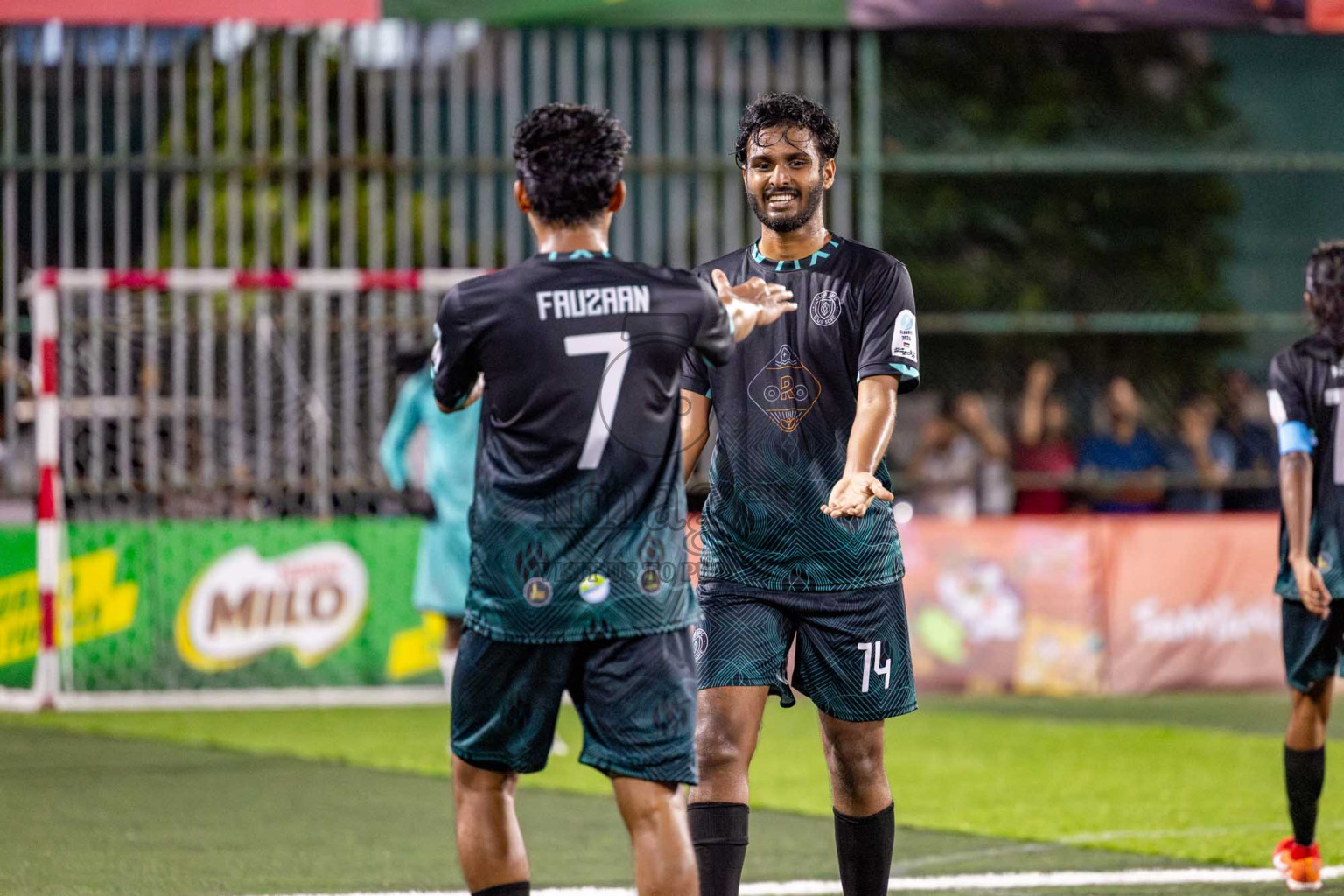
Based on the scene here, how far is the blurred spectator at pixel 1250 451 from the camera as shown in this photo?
→ 48.4 ft

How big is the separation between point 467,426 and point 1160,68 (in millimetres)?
10838

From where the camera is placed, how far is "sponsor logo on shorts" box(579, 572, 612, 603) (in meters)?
4.44

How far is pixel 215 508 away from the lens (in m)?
13.4

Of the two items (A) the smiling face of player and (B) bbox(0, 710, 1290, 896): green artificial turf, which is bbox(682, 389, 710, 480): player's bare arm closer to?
(A) the smiling face of player

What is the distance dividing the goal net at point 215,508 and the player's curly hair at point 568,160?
8328 millimetres

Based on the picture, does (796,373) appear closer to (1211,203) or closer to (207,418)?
(207,418)

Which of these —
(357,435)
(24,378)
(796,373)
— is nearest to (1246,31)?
(357,435)

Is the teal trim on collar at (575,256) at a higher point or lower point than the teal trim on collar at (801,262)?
higher

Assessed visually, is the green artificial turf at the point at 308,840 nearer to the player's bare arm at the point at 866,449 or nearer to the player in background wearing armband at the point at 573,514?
the player's bare arm at the point at 866,449

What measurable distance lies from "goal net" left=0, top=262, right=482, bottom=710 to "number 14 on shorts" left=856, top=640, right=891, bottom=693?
309 inches

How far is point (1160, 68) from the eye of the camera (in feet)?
62.6

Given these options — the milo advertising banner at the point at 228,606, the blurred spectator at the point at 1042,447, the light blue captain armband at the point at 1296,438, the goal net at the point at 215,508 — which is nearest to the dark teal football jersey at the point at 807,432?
the light blue captain armband at the point at 1296,438

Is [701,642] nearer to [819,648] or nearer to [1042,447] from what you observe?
[819,648]

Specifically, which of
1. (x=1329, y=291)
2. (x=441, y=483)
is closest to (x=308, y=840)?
(x=441, y=483)
